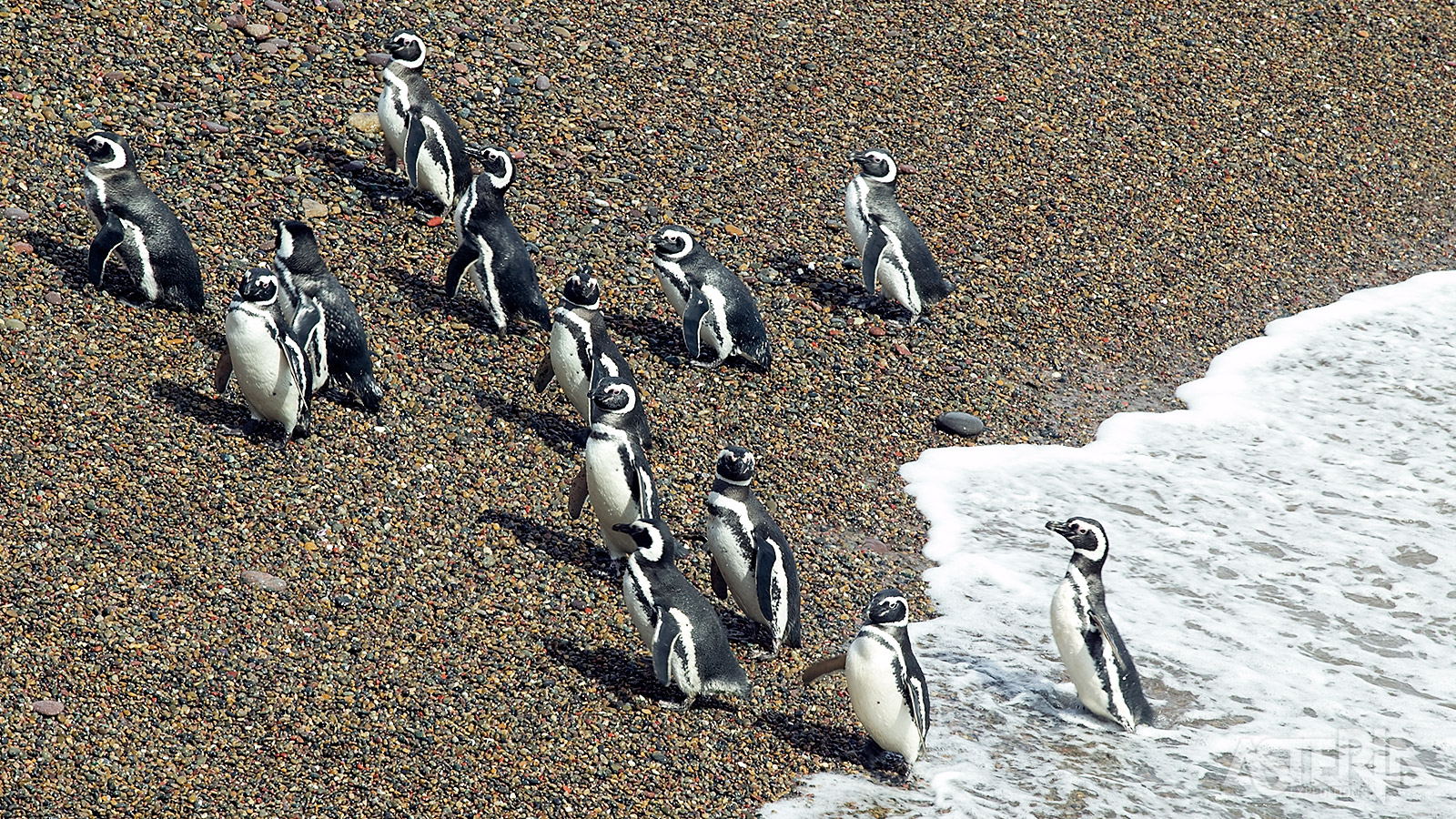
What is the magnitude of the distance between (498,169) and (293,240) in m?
1.44

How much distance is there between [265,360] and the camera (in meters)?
6.83

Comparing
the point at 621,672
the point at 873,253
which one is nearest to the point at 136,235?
the point at 621,672

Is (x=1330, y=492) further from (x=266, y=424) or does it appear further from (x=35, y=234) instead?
(x=35, y=234)

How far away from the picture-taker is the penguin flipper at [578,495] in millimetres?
7035

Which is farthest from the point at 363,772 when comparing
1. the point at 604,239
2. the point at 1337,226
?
the point at 1337,226

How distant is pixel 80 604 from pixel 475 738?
168 cm

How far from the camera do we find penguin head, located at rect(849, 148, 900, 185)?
969cm

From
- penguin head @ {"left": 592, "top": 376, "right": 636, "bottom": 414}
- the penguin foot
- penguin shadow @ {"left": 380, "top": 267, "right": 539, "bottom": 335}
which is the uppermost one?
penguin head @ {"left": 592, "top": 376, "right": 636, "bottom": 414}

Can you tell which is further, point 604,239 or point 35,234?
point 604,239

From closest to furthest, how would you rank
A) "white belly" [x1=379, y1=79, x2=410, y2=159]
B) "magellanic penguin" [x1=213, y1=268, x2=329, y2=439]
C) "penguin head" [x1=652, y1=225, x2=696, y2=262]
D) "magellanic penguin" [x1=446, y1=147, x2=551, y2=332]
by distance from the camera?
"magellanic penguin" [x1=213, y1=268, x2=329, y2=439], "magellanic penguin" [x1=446, y1=147, x2=551, y2=332], "penguin head" [x1=652, y1=225, x2=696, y2=262], "white belly" [x1=379, y1=79, x2=410, y2=159]

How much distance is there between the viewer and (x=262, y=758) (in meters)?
5.32

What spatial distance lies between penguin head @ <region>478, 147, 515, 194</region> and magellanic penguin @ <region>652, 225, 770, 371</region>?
0.99m

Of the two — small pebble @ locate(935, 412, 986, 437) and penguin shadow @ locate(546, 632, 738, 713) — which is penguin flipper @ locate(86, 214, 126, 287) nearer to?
penguin shadow @ locate(546, 632, 738, 713)

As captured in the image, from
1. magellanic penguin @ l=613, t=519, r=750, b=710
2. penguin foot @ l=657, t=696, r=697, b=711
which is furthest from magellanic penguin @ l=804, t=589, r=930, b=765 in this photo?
penguin foot @ l=657, t=696, r=697, b=711
